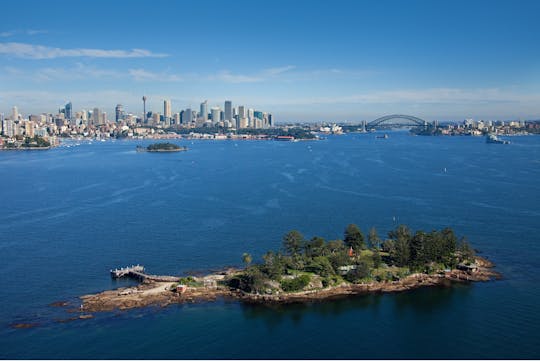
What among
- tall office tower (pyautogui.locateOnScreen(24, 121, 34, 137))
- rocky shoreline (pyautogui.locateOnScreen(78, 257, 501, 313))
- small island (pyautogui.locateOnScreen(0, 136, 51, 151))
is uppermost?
tall office tower (pyautogui.locateOnScreen(24, 121, 34, 137))

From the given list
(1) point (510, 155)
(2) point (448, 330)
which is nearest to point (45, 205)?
(2) point (448, 330)

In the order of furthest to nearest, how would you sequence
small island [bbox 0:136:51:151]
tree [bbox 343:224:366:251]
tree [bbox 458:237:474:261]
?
small island [bbox 0:136:51:151], tree [bbox 343:224:366:251], tree [bbox 458:237:474:261]

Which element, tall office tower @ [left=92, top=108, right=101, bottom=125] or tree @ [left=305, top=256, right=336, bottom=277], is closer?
tree @ [left=305, top=256, right=336, bottom=277]

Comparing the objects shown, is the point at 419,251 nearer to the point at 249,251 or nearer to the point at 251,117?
the point at 249,251

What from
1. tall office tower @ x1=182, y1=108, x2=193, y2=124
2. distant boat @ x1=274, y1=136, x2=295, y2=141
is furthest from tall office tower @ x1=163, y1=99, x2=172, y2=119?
distant boat @ x1=274, y1=136, x2=295, y2=141

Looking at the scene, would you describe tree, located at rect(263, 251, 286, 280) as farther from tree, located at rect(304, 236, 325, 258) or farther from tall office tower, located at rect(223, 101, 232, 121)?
tall office tower, located at rect(223, 101, 232, 121)

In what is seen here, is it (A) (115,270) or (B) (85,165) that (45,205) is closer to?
(A) (115,270)

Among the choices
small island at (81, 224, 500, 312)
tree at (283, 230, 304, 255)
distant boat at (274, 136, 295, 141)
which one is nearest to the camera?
small island at (81, 224, 500, 312)

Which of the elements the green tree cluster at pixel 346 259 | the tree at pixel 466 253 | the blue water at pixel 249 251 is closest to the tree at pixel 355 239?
Result: the green tree cluster at pixel 346 259
